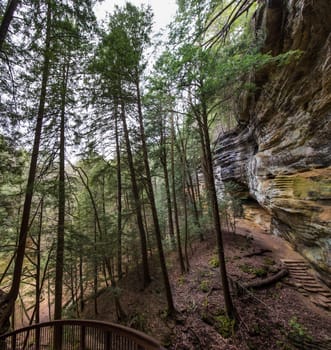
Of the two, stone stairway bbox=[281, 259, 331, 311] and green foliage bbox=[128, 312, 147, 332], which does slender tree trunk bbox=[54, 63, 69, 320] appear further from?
stone stairway bbox=[281, 259, 331, 311]

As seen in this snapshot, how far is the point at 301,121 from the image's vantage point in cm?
582

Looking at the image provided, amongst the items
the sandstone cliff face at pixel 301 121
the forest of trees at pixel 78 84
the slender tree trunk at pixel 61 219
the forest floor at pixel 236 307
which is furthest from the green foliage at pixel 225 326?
the slender tree trunk at pixel 61 219

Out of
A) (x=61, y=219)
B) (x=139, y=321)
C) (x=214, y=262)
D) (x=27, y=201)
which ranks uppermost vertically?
(x=27, y=201)

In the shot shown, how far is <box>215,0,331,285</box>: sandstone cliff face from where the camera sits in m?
4.80

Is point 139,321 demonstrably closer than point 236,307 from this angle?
No

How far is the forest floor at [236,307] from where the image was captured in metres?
4.72

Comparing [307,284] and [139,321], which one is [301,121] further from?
[139,321]

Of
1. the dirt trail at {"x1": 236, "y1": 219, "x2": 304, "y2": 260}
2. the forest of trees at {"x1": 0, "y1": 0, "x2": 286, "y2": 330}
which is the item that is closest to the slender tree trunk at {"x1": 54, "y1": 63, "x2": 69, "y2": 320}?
the forest of trees at {"x1": 0, "y1": 0, "x2": 286, "y2": 330}

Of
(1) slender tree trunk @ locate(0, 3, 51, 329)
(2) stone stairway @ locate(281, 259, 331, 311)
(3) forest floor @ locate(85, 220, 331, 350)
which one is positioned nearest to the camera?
(1) slender tree trunk @ locate(0, 3, 51, 329)

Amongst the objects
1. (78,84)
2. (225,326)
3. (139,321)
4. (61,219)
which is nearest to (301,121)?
(225,326)

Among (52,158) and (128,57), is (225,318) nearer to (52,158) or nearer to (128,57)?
(52,158)

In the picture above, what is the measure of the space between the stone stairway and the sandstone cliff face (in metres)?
1.16

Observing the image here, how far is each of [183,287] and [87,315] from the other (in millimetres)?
5816

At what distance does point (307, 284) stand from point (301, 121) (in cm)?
617
